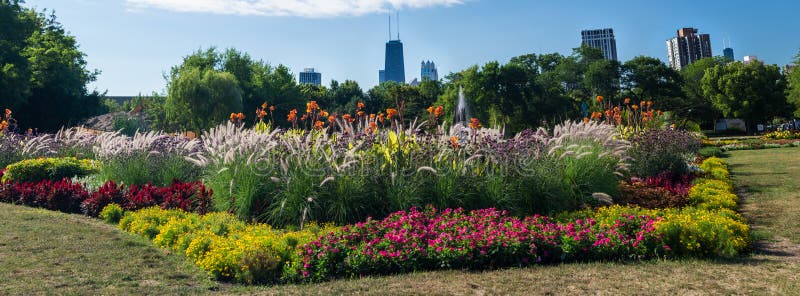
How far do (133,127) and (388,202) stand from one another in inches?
1844

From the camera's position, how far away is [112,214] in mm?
7969

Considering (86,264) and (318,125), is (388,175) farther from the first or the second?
(86,264)

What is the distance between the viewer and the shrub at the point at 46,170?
11625 mm

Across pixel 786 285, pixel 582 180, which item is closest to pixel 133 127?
pixel 582 180

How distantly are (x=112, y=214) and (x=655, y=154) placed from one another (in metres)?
10.8

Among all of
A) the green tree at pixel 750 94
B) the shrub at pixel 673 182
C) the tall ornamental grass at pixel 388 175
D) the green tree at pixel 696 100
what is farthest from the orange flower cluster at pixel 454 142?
the green tree at pixel 750 94

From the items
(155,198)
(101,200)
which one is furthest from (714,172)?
(101,200)

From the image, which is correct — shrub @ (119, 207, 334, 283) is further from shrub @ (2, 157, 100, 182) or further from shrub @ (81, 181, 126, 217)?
shrub @ (2, 157, 100, 182)

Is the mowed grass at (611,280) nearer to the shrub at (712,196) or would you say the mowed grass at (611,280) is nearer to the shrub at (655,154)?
the shrub at (712,196)

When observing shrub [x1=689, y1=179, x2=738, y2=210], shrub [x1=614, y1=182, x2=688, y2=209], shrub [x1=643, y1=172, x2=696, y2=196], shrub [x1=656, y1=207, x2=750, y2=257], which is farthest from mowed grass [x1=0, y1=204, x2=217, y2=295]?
shrub [x1=643, y1=172, x2=696, y2=196]

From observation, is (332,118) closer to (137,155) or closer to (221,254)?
(221,254)

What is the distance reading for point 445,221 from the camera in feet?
19.3

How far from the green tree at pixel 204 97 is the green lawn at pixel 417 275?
103 feet

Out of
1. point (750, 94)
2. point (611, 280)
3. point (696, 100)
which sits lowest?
point (611, 280)
